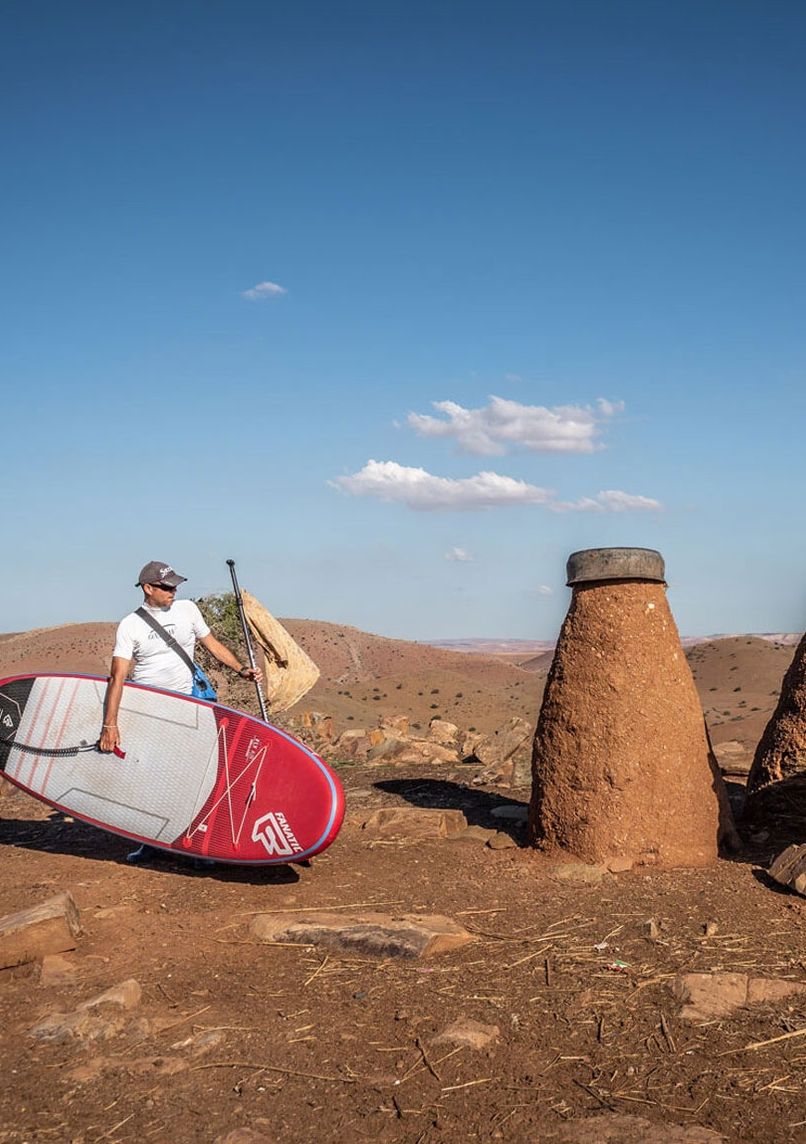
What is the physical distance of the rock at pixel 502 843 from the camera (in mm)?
6922

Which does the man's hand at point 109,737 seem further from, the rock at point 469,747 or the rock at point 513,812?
the rock at point 469,747

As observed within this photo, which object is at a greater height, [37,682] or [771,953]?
[37,682]

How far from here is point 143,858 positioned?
7.09 meters

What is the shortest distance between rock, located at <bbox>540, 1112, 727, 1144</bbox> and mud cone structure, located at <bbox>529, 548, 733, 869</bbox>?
3.05m

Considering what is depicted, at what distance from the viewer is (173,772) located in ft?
22.6

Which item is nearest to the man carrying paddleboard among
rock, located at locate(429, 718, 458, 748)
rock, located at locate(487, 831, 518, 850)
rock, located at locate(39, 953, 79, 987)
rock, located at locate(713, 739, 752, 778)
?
rock, located at locate(39, 953, 79, 987)

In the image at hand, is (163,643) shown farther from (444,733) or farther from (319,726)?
(319,726)

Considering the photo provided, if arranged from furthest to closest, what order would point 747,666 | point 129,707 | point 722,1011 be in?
point 747,666, point 129,707, point 722,1011

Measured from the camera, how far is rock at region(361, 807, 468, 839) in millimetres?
7492

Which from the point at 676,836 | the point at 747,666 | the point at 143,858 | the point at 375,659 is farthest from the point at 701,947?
the point at 375,659

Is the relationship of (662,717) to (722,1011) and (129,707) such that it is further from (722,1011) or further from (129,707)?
→ (129,707)

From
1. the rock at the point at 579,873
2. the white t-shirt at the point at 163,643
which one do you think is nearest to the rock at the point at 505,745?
the rock at the point at 579,873

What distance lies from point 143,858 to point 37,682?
1651 mm

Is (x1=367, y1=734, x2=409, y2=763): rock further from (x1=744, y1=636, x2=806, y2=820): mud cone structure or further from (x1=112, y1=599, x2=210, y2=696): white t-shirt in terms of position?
(x1=744, y1=636, x2=806, y2=820): mud cone structure
